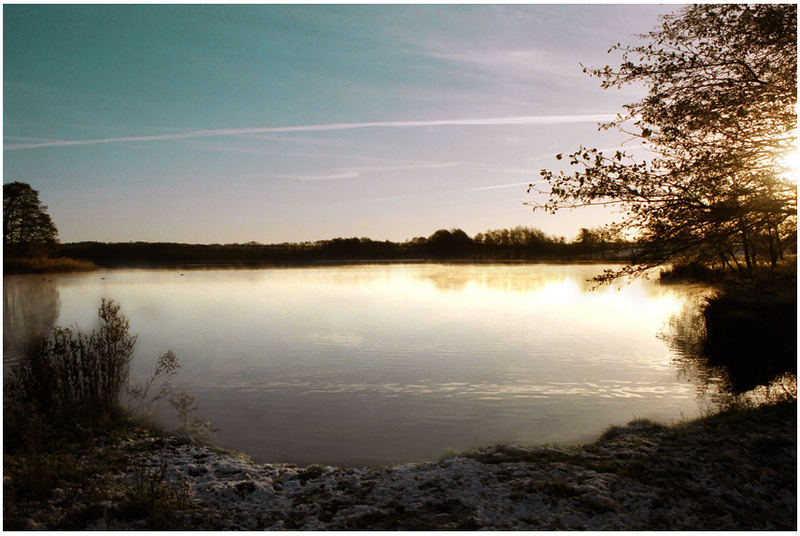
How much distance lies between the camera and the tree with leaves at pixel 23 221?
58.0 meters

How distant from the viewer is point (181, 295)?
48938mm

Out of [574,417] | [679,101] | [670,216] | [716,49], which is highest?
[716,49]

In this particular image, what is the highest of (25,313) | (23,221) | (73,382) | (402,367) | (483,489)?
(23,221)

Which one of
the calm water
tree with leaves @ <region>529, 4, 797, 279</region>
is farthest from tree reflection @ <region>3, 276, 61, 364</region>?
tree with leaves @ <region>529, 4, 797, 279</region>

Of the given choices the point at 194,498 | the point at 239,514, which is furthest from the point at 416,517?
the point at 194,498

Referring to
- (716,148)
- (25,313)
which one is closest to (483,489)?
(716,148)

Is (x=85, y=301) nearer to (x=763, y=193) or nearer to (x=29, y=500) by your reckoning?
(x=29, y=500)

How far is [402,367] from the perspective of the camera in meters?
20.2

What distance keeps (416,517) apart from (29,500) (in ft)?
18.2

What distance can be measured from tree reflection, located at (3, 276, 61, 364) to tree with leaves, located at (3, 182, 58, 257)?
458cm

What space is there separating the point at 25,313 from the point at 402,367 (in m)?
28.3

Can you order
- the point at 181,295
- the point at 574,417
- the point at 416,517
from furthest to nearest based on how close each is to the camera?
the point at 181,295
the point at 574,417
the point at 416,517

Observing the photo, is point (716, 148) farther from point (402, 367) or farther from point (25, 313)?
point (25, 313)

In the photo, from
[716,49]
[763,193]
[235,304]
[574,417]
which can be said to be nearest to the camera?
[763,193]
